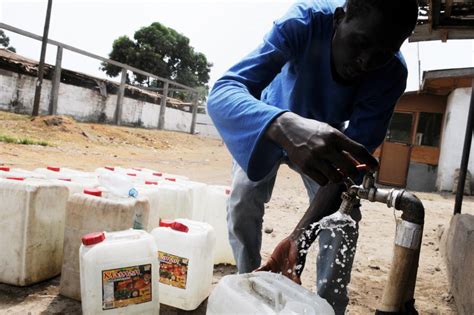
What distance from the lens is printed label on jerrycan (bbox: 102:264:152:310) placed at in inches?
72.9

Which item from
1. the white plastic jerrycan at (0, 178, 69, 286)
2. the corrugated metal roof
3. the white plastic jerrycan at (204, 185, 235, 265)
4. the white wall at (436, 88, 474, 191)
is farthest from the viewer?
the white wall at (436, 88, 474, 191)

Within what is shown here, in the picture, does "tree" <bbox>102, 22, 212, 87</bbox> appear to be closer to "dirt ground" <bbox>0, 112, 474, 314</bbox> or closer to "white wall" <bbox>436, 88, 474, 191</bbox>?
"dirt ground" <bbox>0, 112, 474, 314</bbox>

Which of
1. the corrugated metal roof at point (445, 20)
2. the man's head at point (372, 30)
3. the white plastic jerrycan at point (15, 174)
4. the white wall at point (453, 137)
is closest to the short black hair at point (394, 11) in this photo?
the man's head at point (372, 30)

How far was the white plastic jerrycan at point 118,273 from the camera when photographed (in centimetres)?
185

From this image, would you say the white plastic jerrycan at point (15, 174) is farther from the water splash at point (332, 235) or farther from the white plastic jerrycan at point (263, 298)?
the water splash at point (332, 235)

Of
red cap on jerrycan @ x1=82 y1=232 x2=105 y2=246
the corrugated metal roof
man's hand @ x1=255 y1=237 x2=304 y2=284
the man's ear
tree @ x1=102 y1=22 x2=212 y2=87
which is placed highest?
tree @ x1=102 y1=22 x2=212 y2=87

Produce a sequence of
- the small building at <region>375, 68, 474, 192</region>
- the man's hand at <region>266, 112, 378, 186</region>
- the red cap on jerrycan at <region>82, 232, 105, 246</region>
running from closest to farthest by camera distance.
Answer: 1. the man's hand at <region>266, 112, 378, 186</region>
2. the red cap on jerrycan at <region>82, 232, 105, 246</region>
3. the small building at <region>375, 68, 474, 192</region>

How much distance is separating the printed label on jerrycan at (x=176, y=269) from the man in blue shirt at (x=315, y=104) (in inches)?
11.8

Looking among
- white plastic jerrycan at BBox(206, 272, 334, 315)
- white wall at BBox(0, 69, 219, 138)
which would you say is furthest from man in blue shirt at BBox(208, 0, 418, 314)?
white wall at BBox(0, 69, 219, 138)

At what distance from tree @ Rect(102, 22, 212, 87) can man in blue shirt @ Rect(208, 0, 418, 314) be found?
30.4 m

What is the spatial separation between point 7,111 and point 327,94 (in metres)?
14.3

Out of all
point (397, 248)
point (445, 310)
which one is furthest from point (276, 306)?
point (445, 310)

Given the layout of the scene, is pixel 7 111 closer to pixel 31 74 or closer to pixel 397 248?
pixel 31 74

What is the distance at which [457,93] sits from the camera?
10453 mm
